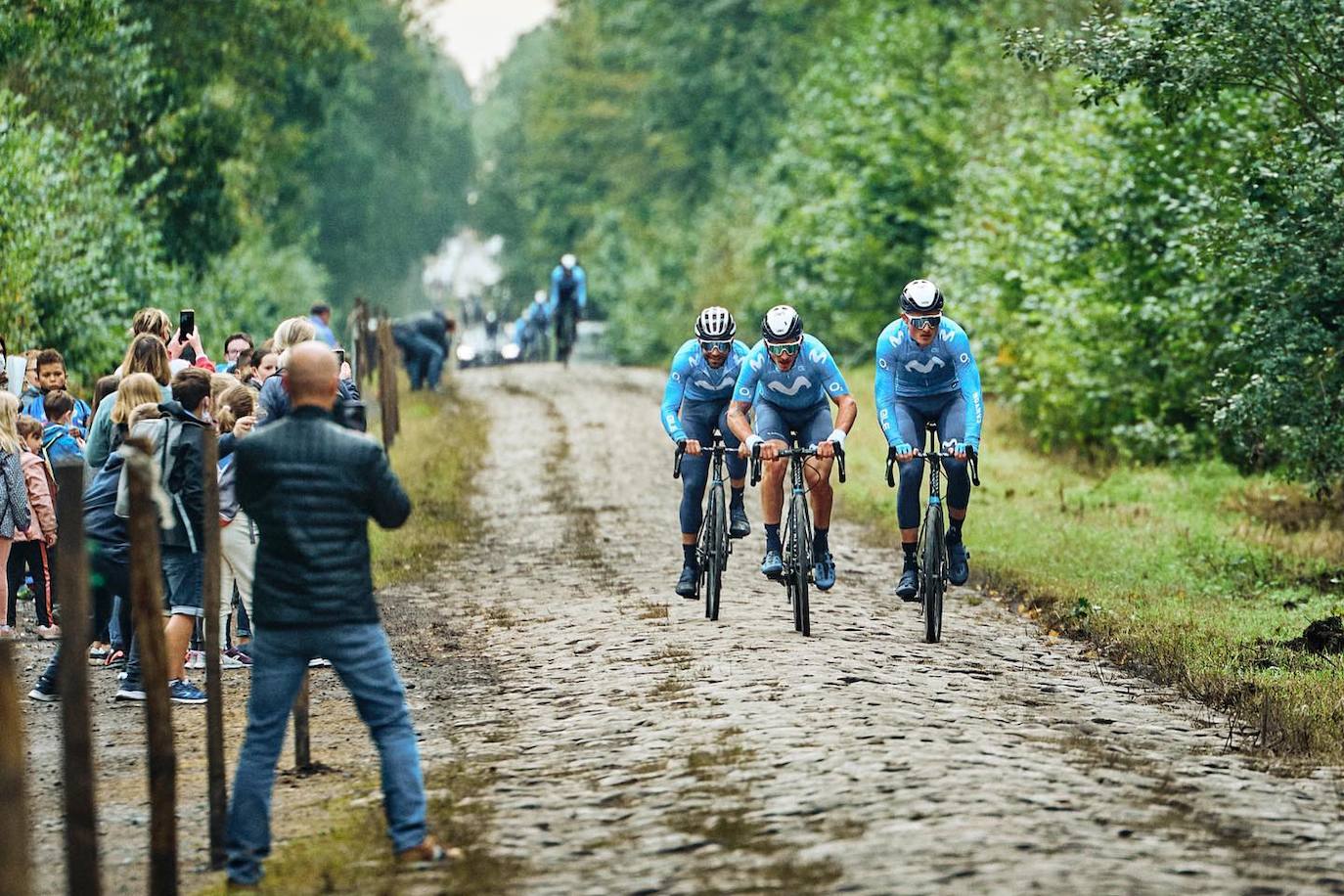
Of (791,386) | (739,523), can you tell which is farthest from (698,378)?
(739,523)

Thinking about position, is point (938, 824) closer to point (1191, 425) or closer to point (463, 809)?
point (463, 809)

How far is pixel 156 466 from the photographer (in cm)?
1081

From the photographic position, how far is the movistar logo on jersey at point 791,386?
45.1ft

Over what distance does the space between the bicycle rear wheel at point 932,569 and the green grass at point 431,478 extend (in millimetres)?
5656

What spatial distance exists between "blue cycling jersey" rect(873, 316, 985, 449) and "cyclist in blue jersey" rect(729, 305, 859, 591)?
0.95ft

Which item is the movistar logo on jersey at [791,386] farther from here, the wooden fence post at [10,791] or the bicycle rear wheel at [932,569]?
the wooden fence post at [10,791]

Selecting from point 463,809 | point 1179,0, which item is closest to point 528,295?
point 1179,0

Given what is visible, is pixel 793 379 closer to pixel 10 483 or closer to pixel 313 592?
pixel 10 483

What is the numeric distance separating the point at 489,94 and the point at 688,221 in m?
127

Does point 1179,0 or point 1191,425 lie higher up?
point 1179,0

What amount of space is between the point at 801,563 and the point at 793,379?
1.32 metres

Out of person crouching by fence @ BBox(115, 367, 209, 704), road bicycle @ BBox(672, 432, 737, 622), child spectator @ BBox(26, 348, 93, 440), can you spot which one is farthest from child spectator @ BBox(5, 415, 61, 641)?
road bicycle @ BBox(672, 432, 737, 622)

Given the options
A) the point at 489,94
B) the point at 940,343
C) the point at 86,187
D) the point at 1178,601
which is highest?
the point at 489,94

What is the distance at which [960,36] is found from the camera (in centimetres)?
4303
